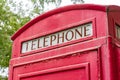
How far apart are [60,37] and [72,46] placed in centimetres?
19

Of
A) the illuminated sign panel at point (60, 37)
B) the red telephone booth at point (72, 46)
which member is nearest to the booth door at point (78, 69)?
the red telephone booth at point (72, 46)

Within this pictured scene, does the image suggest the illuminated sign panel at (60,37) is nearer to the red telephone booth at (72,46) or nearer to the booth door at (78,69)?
the red telephone booth at (72,46)

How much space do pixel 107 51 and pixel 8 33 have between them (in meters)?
8.71

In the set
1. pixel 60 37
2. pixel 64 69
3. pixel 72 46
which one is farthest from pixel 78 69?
pixel 60 37

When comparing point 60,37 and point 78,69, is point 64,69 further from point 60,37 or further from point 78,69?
point 60,37

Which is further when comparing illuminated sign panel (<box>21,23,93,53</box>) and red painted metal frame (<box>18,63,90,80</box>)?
illuminated sign panel (<box>21,23,93,53</box>)

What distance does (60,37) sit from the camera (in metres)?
2.61

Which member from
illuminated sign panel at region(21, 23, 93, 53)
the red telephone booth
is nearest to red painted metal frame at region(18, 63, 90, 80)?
the red telephone booth

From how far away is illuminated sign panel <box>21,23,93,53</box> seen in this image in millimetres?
2442

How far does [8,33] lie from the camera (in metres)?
10.5

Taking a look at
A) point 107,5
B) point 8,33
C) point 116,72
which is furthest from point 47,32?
point 8,33

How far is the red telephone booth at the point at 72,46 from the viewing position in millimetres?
2242

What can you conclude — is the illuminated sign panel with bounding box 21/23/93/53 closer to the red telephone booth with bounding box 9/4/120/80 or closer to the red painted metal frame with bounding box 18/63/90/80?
the red telephone booth with bounding box 9/4/120/80

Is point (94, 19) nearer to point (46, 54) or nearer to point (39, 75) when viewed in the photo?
point (46, 54)
